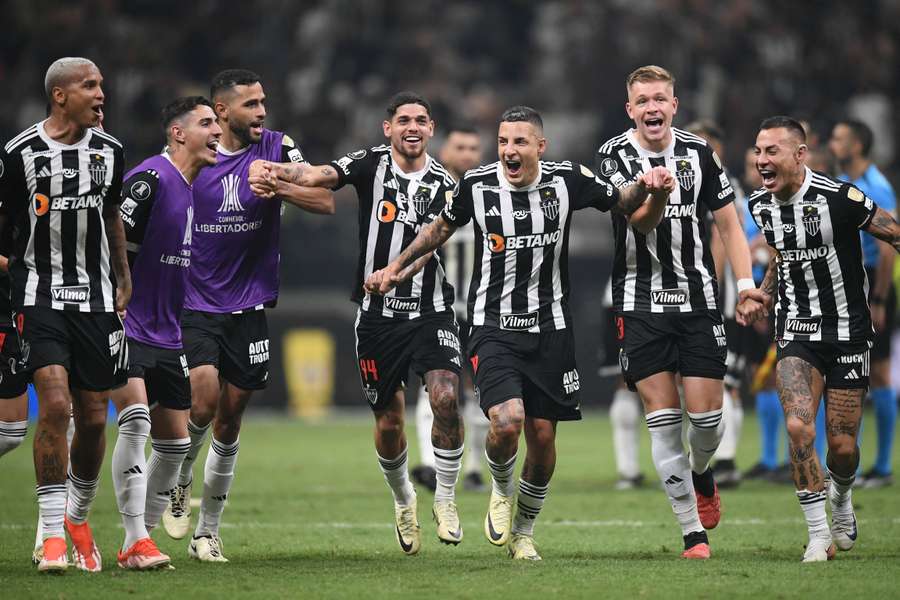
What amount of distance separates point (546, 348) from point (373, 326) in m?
1.16

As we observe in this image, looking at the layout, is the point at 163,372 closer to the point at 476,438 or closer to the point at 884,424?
the point at 476,438

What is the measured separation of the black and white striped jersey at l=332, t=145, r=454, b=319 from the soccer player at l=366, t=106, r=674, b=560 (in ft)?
1.51

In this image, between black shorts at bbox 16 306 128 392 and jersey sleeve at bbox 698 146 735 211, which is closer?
black shorts at bbox 16 306 128 392

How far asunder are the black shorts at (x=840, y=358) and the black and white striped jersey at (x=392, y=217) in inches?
84.7

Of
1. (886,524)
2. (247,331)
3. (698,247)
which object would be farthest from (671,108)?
(886,524)

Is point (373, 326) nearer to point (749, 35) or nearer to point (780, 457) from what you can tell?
point (780, 457)

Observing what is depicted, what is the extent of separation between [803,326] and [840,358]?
269mm

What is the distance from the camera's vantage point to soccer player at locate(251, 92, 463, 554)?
8.27 m

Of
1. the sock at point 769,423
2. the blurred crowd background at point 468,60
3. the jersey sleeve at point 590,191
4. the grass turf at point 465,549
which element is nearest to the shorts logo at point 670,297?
the jersey sleeve at point 590,191

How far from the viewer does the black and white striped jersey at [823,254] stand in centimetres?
771

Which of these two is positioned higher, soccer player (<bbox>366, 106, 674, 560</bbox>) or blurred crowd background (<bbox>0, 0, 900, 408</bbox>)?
blurred crowd background (<bbox>0, 0, 900, 408</bbox>)

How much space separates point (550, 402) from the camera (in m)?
7.77

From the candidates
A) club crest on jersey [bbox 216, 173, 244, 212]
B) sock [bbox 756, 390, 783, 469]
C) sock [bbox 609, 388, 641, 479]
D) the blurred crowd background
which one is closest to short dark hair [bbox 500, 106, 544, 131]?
club crest on jersey [bbox 216, 173, 244, 212]

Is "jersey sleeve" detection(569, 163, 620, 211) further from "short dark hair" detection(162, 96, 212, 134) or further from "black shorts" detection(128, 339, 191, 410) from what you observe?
"black shorts" detection(128, 339, 191, 410)
